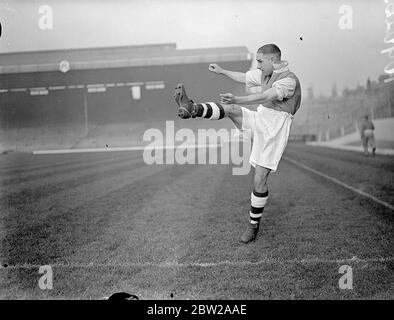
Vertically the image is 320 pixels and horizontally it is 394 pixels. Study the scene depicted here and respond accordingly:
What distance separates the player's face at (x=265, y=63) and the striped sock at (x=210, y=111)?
0.39 metres

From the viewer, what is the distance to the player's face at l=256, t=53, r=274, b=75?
237 cm

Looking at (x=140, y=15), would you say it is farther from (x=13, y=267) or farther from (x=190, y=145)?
(x=13, y=267)

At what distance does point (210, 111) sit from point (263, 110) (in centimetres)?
38

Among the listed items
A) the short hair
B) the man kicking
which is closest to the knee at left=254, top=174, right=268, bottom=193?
the man kicking

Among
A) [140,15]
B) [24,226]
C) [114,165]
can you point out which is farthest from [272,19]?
[114,165]

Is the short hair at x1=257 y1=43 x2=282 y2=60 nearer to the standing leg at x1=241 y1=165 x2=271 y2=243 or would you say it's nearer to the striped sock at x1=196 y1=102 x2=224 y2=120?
the striped sock at x1=196 y1=102 x2=224 y2=120

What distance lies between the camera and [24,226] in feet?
10.1

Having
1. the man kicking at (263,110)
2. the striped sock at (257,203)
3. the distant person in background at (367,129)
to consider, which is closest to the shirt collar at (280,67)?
the man kicking at (263,110)

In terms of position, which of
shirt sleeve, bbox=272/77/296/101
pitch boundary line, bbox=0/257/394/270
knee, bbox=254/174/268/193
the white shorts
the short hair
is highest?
the short hair

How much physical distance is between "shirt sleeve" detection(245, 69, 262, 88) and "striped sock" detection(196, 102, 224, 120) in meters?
0.30

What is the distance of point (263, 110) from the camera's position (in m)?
2.50

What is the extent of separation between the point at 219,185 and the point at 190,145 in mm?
1902

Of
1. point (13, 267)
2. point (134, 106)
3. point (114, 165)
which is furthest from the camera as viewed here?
point (134, 106)
